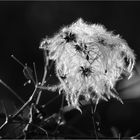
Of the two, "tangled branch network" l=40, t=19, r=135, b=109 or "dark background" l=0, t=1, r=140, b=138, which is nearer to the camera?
"tangled branch network" l=40, t=19, r=135, b=109

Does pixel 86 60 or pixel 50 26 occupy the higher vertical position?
pixel 50 26

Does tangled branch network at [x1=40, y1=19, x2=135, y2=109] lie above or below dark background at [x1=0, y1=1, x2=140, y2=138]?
below

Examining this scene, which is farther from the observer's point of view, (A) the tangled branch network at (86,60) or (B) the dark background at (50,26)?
(B) the dark background at (50,26)

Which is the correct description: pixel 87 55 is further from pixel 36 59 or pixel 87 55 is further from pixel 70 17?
pixel 70 17

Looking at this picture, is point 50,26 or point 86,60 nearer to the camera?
point 86,60

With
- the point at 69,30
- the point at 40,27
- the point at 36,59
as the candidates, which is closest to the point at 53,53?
the point at 69,30
